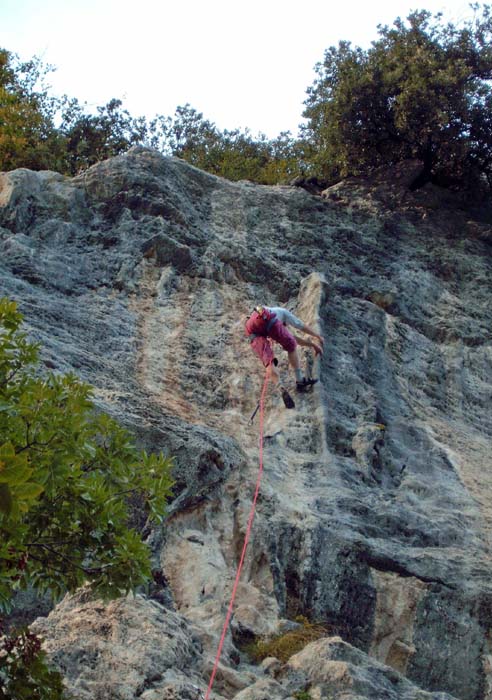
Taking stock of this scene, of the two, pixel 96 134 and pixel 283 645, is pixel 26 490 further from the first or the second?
pixel 96 134

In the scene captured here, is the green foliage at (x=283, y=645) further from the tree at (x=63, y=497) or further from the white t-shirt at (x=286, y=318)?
the white t-shirt at (x=286, y=318)

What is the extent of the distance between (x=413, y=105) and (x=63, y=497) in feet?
46.7

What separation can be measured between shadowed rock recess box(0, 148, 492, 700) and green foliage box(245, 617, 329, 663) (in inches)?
4.7

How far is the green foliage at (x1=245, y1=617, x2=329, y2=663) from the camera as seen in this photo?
9.52 m

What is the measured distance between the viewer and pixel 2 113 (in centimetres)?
2078

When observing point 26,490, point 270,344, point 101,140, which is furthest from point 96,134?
point 26,490

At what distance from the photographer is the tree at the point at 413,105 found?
20.0m

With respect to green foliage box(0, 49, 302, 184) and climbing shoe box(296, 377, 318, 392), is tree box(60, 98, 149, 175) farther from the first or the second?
climbing shoe box(296, 377, 318, 392)

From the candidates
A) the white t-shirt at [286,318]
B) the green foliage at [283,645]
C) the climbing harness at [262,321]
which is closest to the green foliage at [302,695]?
the green foliage at [283,645]

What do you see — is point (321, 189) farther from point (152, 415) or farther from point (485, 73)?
point (152, 415)

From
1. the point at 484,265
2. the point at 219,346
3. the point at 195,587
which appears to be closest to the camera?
the point at 195,587

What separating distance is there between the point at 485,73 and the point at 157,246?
8477mm

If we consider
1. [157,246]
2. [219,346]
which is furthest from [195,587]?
[157,246]

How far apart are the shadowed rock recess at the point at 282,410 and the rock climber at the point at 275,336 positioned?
215 mm
